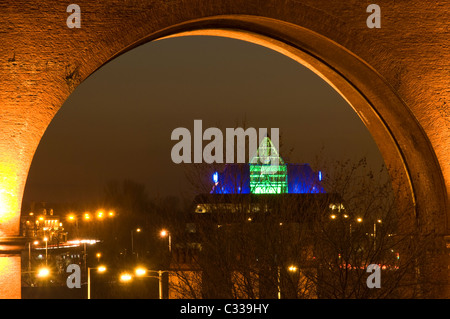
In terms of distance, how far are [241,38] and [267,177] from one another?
Result: 9.91 feet

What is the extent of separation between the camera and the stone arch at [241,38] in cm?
1047

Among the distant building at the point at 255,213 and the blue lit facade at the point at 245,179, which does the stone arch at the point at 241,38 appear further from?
the blue lit facade at the point at 245,179

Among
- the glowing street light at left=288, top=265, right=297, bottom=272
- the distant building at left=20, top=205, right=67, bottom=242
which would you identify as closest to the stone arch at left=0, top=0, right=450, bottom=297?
the glowing street light at left=288, top=265, right=297, bottom=272

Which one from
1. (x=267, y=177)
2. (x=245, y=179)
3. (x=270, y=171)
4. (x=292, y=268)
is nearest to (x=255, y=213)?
(x=267, y=177)

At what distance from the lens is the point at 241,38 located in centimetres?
1362

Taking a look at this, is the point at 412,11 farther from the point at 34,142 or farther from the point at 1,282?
the point at 1,282

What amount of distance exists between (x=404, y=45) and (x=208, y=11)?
141 inches

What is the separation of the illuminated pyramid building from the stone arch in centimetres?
184

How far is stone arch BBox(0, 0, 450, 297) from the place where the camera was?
10.5 meters

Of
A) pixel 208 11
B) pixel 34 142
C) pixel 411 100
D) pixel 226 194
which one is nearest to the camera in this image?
pixel 34 142

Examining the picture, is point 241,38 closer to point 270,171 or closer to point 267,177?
point 267,177
